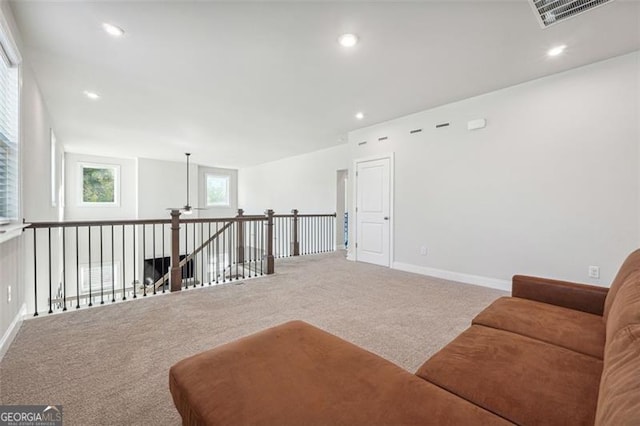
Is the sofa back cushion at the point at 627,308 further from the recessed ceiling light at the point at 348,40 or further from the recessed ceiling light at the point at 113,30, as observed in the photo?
the recessed ceiling light at the point at 113,30

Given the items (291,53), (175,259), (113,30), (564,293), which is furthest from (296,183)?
(564,293)

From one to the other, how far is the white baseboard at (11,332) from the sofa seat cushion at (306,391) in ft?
6.62

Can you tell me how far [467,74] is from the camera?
10.5 feet

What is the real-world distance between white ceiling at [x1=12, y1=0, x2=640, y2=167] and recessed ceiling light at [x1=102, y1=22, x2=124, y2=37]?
2.1 inches

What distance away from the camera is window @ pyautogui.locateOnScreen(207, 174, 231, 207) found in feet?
34.8

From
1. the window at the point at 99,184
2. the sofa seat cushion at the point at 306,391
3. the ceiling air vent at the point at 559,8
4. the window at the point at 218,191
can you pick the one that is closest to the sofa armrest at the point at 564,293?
the sofa seat cushion at the point at 306,391

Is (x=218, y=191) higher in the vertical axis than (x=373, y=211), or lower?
higher

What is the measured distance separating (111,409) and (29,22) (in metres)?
3.05

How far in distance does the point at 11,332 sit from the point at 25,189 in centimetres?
139

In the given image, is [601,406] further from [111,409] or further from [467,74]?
[467,74]

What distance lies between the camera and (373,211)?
5.23 metres

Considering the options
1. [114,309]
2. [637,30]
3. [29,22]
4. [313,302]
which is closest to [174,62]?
[29,22]

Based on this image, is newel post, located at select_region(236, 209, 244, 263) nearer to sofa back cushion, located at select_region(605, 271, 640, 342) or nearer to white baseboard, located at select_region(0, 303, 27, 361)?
white baseboard, located at select_region(0, 303, 27, 361)

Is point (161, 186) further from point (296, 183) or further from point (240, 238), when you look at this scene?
point (240, 238)
